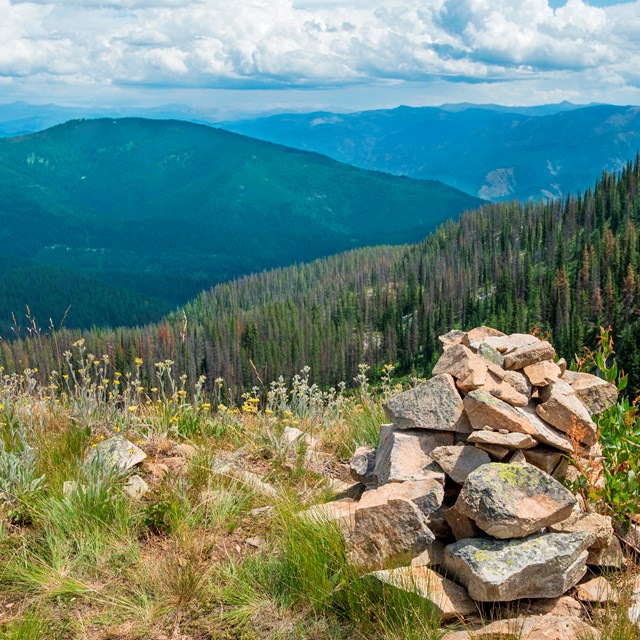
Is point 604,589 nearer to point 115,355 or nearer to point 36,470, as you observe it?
point 36,470

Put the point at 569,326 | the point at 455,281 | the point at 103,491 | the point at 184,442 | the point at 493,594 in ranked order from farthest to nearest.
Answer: the point at 455,281 → the point at 569,326 → the point at 184,442 → the point at 103,491 → the point at 493,594

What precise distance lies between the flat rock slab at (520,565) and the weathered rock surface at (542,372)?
8.54 ft

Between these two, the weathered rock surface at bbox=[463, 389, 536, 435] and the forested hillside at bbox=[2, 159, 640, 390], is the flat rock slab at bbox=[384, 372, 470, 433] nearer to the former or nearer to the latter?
the weathered rock surface at bbox=[463, 389, 536, 435]

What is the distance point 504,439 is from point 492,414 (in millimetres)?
388

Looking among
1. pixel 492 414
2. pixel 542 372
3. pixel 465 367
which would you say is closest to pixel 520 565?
pixel 492 414

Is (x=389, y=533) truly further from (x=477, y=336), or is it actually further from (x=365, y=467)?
(x=477, y=336)

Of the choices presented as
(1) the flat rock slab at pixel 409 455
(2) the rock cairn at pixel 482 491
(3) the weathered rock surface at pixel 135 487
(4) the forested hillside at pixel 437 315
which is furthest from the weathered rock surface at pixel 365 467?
(4) the forested hillside at pixel 437 315

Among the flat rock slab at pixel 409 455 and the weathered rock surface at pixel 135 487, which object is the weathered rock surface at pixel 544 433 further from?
the weathered rock surface at pixel 135 487

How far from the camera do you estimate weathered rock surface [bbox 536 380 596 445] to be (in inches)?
321

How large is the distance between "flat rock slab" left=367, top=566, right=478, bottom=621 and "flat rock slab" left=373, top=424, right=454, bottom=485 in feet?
4.14

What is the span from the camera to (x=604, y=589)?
6.68m

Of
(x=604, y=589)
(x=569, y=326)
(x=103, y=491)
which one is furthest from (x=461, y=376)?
(x=569, y=326)

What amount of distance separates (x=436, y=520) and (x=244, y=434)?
4633 millimetres

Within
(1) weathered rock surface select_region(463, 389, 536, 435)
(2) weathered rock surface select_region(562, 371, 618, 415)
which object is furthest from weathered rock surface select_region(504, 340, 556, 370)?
(1) weathered rock surface select_region(463, 389, 536, 435)
